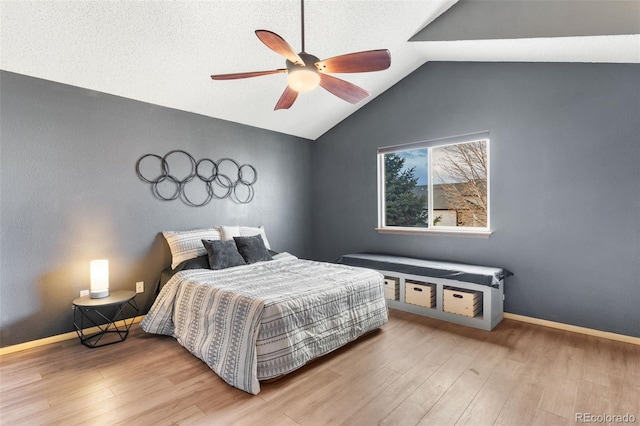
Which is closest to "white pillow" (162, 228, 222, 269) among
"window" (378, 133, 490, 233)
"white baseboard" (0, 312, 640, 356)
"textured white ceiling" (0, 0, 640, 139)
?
"white baseboard" (0, 312, 640, 356)

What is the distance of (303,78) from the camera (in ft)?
6.97

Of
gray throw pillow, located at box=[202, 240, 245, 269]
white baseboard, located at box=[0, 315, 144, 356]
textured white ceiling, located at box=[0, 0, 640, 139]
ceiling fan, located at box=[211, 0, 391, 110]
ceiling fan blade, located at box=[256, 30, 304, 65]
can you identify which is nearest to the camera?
ceiling fan blade, located at box=[256, 30, 304, 65]

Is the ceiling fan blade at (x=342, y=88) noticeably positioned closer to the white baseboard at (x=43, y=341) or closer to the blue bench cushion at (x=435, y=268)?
the blue bench cushion at (x=435, y=268)

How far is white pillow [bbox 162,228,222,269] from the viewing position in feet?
11.2

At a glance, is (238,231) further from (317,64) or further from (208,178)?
(317,64)

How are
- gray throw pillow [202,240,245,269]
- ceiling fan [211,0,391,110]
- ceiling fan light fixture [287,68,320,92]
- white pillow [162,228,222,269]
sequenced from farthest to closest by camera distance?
white pillow [162,228,222,269] → gray throw pillow [202,240,245,269] → ceiling fan light fixture [287,68,320,92] → ceiling fan [211,0,391,110]

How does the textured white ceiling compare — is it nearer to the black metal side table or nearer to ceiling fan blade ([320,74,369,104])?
ceiling fan blade ([320,74,369,104])

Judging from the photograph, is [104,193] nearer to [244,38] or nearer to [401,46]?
[244,38]

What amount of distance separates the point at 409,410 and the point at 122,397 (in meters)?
1.84

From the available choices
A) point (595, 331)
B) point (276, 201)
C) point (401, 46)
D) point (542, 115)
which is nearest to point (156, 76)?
point (276, 201)

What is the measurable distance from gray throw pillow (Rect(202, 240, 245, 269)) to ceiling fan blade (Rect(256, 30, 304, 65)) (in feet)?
7.06

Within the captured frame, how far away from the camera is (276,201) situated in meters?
4.87

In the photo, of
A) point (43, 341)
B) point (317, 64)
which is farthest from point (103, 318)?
point (317, 64)

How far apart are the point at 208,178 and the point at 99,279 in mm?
1687
